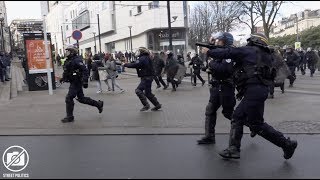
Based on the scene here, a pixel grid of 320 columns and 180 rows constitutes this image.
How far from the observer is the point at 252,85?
6.22 metres

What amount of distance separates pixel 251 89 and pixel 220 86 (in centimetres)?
106

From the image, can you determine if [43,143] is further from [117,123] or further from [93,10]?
[93,10]

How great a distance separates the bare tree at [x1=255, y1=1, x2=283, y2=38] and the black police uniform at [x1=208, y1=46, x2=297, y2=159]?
42.1 m

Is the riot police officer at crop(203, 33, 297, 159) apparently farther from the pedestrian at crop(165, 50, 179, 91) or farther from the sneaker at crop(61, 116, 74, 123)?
the pedestrian at crop(165, 50, 179, 91)

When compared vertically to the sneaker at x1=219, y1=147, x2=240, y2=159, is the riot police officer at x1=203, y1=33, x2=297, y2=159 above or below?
above

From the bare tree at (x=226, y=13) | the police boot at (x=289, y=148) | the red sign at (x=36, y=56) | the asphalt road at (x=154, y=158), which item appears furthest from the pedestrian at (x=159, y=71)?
the bare tree at (x=226, y=13)

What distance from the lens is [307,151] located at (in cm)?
698

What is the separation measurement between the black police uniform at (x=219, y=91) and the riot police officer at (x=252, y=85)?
0.64 metres

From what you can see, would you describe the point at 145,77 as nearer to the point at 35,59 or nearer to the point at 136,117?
the point at 136,117

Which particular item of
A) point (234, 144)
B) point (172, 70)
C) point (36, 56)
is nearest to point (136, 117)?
point (234, 144)

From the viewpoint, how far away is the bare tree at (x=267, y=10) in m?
46.9

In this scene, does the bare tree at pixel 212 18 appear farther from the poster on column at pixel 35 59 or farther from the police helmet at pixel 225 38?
the police helmet at pixel 225 38

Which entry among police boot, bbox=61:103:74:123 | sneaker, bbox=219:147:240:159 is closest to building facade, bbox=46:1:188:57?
police boot, bbox=61:103:74:123

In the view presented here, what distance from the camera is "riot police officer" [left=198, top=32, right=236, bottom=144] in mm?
6965
